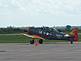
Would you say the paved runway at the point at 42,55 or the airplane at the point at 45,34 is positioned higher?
the airplane at the point at 45,34

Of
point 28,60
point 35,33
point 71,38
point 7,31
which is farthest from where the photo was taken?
point 7,31

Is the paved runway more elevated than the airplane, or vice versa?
the airplane

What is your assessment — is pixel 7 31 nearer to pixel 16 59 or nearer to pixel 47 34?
pixel 47 34

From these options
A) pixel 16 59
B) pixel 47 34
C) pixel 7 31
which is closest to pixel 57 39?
pixel 47 34

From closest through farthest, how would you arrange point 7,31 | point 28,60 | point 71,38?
point 28,60 < point 71,38 < point 7,31

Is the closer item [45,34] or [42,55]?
[42,55]

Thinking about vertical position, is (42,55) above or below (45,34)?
below

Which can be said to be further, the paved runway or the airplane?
the airplane

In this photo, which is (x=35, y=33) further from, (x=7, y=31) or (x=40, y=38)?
(x=7, y=31)

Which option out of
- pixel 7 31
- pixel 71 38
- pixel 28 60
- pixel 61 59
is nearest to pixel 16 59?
pixel 28 60

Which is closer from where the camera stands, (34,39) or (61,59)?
(61,59)

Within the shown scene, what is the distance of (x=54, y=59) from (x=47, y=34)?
24.1 meters

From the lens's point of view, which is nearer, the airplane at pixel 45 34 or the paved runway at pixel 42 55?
the paved runway at pixel 42 55

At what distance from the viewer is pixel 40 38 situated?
156 feet
